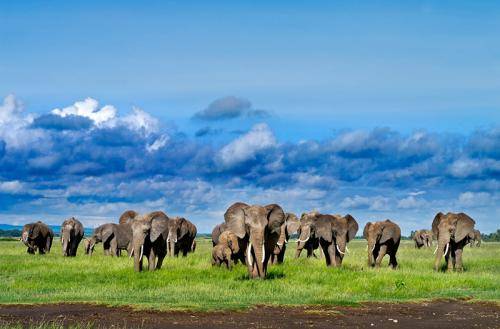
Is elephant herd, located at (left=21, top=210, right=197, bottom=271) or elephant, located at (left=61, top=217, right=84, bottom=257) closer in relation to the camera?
elephant herd, located at (left=21, top=210, right=197, bottom=271)

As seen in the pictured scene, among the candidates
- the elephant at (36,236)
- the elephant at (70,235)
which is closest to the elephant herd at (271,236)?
the elephant at (70,235)

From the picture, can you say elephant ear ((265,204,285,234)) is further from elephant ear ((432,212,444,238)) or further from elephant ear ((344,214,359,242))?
elephant ear ((432,212,444,238))

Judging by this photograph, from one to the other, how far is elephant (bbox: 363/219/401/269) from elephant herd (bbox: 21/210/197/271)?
10.6 m

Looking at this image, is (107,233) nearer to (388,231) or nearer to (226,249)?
(226,249)

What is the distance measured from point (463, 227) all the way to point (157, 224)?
584 inches

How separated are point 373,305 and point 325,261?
40.8 feet

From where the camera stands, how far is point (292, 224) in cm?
3859

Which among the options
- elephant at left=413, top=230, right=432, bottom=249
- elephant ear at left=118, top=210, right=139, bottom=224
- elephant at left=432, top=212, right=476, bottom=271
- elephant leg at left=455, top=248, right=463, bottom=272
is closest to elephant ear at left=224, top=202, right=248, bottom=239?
elephant at left=432, top=212, right=476, bottom=271

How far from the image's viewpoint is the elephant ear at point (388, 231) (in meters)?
37.4

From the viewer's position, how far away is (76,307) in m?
22.5

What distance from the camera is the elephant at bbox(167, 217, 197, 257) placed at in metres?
44.9

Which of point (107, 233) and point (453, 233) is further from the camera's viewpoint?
point (107, 233)

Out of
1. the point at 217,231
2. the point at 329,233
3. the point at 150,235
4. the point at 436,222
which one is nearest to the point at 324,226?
the point at 329,233

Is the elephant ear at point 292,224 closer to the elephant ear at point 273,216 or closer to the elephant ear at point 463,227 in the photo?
the elephant ear at point 463,227
